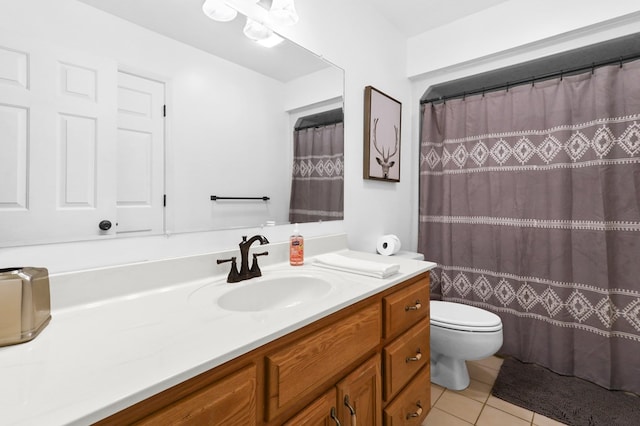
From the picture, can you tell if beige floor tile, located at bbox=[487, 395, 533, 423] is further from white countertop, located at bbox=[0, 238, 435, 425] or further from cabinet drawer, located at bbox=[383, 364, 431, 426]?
white countertop, located at bbox=[0, 238, 435, 425]

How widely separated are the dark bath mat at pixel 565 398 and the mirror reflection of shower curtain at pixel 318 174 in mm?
1383

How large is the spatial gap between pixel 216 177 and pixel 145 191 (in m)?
0.27

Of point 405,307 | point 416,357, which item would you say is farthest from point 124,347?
point 416,357

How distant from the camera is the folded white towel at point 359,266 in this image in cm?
119

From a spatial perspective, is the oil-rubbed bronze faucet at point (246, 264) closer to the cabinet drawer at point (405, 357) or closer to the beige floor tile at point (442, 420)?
Answer: the cabinet drawer at point (405, 357)

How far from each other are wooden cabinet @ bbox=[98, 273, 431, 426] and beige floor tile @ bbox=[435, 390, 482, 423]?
291mm

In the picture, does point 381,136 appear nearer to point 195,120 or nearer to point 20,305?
point 195,120

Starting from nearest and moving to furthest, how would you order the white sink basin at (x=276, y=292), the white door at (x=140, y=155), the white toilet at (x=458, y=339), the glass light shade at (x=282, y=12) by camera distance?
the white door at (x=140, y=155), the white sink basin at (x=276, y=292), the glass light shade at (x=282, y=12), the white toilet at (x=458, y=339)

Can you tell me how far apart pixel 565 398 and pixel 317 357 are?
1683 millimetres

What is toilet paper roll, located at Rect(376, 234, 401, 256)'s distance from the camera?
6.54 ft

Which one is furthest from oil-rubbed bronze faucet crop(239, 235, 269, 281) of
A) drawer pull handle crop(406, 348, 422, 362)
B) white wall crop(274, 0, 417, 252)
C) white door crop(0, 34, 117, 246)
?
white wall crop(274, 0, 417, 252)

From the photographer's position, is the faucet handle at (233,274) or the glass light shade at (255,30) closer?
the faucet handle at (233,274)

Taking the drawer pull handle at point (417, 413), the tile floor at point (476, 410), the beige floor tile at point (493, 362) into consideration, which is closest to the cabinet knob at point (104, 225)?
the drawer pull handle at point (417, 413)

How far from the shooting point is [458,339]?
1.66 m
